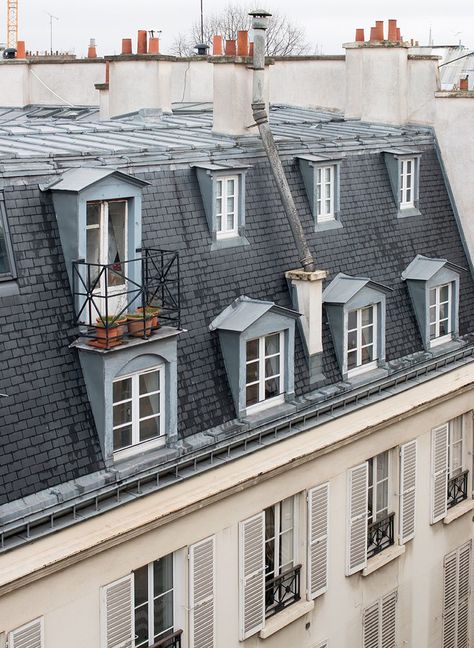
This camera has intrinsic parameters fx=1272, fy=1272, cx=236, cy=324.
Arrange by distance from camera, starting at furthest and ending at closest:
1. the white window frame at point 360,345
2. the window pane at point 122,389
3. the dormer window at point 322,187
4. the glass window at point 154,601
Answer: the dormer window at point 322,187, the white window frame at point 360,345, the glass window at point 154,601, the window pane at point 122,389

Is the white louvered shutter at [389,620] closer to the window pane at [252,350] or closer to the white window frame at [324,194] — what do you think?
the window pane at [252,350]

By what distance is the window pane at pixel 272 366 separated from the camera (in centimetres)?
1983

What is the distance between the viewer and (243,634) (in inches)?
749

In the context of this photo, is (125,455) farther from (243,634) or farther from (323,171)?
(323,171)

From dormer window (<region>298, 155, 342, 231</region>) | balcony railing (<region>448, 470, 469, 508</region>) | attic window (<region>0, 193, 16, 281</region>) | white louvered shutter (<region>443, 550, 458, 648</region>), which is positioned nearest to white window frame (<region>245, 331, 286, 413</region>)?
dormer window (<region>298, 155, 342, 231</region>)

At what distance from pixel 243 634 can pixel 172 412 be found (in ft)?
12.6

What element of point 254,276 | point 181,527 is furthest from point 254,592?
point 254,276

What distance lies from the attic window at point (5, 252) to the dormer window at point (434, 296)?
9.61m

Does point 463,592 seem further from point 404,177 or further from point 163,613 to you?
point 163,613

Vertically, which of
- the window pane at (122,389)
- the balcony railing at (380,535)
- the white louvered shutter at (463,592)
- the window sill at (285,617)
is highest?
the window pane at (122,389)

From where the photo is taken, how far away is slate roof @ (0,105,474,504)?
15945 mm

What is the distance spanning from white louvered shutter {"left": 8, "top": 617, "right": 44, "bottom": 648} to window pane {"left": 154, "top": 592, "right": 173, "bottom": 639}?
2.62 meters

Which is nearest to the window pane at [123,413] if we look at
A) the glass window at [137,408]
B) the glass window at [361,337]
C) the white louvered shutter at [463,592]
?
the glass window at [137,408]

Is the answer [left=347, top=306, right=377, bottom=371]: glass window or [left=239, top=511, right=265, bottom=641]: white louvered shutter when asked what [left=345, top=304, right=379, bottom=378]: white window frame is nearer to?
[left=347, top=306, right=377, bottom=371]: glass window
